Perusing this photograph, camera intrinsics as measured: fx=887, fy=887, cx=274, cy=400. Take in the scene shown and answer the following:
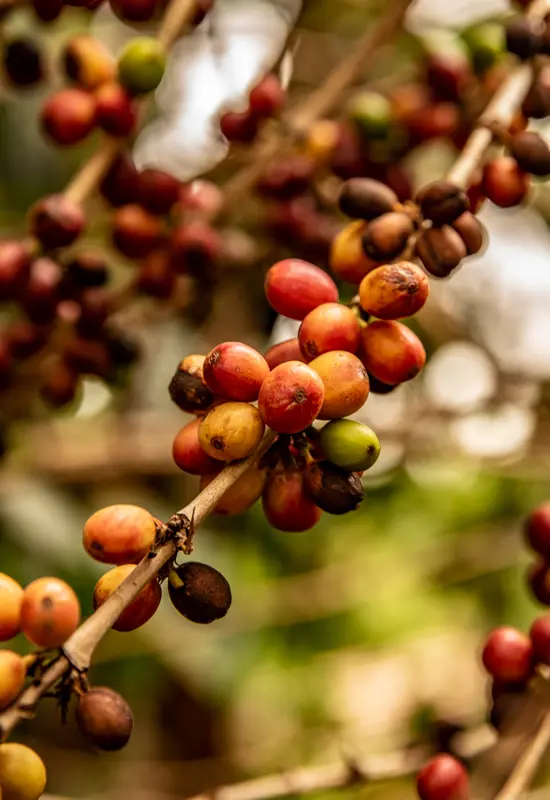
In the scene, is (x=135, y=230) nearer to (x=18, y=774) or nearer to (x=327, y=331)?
(x=327, y=331)

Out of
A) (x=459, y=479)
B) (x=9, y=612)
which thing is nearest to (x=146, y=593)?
(x=9, y=612)

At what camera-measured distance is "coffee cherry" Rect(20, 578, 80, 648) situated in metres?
0.53

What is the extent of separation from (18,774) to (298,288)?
1.22ft

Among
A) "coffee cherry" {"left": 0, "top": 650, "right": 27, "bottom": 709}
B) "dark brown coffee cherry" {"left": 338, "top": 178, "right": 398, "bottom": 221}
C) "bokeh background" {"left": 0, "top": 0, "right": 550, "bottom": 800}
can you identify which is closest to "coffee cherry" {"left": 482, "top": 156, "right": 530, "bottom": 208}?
"dark brown coffee cherry" {"left": 338, "top": 178, "right": 398, "bottom": 221}

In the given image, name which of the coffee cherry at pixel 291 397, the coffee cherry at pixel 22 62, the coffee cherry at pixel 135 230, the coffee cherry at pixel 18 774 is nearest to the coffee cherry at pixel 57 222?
the coffee cherry at pixel 135 230

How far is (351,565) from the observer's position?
210 centimetres

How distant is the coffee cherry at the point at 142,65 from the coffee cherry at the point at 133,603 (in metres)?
0.66

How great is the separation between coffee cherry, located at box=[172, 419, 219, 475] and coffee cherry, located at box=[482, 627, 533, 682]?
0.35m

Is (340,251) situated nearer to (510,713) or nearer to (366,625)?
(510,713)

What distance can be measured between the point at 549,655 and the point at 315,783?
0.23 metres

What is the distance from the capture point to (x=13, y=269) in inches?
39.1

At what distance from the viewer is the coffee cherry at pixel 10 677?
1.67 feet

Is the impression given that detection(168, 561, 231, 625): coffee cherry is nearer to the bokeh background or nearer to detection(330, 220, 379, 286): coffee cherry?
detection(330, 220, 379, 286): coffee cherry

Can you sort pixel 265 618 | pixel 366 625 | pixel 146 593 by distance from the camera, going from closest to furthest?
pixel 146 593
pixel 265 618
pixel 366 625
